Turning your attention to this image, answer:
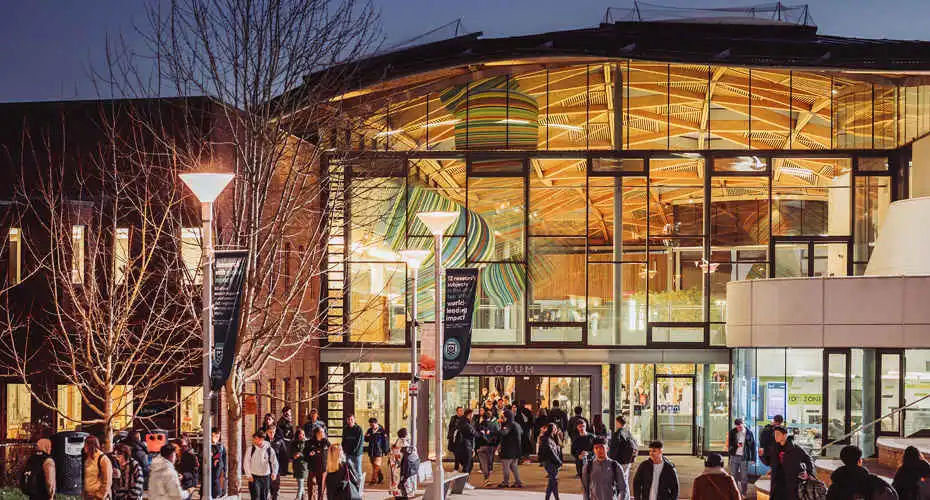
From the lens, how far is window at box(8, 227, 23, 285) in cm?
3178

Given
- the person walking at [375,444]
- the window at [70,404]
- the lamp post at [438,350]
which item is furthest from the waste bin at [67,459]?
the window at [70,404]

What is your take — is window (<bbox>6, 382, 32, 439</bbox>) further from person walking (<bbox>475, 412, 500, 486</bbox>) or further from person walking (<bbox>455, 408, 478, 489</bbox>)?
person walking (<bbox>475, 412, 500, 486</bbox>)

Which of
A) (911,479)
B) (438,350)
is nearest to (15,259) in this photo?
(438,350)

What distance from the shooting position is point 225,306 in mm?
16672

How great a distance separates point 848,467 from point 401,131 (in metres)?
28.1

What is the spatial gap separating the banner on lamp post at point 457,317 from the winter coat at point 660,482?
360 inches

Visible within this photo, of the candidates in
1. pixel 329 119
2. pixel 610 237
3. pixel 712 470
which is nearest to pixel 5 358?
pixel 329 119

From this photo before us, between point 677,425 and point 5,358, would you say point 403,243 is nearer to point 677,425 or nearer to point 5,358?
point 677,425

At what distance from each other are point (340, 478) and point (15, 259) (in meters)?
15.1

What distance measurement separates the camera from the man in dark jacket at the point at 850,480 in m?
14.0

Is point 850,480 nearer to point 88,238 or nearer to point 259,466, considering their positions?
point 259,466

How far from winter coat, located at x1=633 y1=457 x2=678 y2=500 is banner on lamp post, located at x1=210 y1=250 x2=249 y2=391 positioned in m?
5.41

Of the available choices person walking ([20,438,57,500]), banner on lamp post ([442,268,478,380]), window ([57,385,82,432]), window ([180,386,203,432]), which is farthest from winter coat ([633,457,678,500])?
window ([57,385,82,432])

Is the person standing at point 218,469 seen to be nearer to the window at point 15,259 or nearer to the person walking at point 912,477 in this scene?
the window at point 15,259
